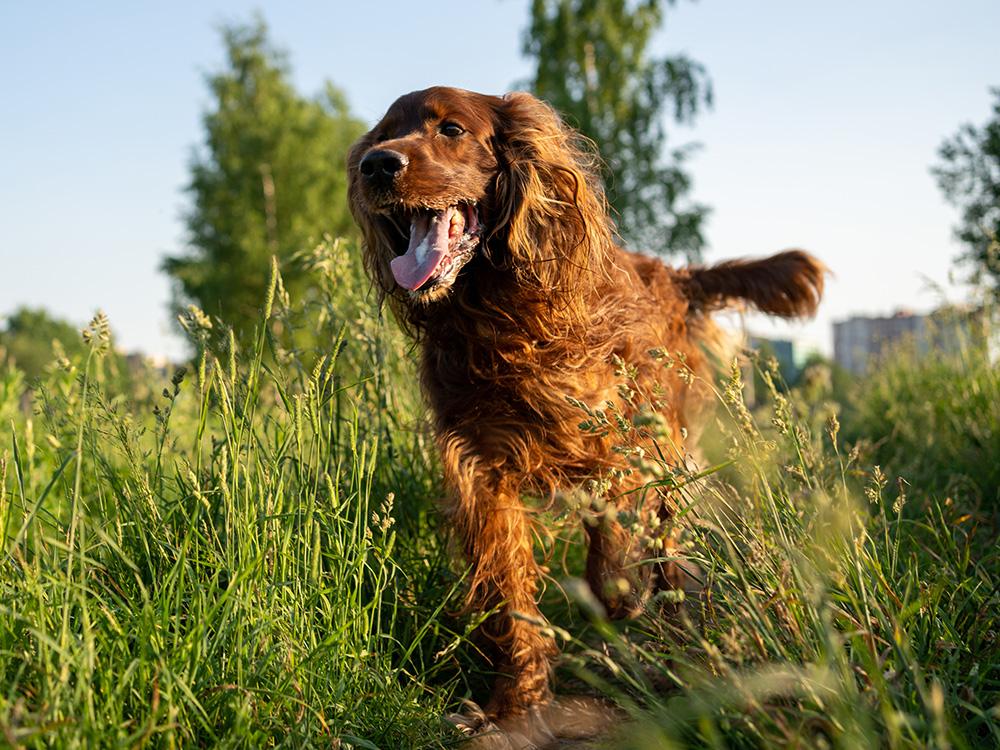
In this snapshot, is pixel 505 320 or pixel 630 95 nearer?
pixel 505 320

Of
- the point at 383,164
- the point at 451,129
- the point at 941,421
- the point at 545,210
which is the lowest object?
the point at 941,421

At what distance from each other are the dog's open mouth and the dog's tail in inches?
62.8

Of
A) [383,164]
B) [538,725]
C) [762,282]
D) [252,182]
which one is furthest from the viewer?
[252,182]

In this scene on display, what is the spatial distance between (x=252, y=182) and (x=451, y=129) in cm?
2139

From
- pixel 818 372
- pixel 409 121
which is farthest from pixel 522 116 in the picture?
pixel 818 372

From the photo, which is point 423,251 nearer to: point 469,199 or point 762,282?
point 469,199

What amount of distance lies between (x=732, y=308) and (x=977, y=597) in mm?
2344

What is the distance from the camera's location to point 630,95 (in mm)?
17672

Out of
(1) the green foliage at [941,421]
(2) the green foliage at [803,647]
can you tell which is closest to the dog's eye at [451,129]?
(2) the green foliage at [803,647]

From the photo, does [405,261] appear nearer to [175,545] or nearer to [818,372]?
[175,545]

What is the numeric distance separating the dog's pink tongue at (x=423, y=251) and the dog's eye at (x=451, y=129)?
291mm

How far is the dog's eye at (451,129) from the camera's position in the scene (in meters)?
2.83

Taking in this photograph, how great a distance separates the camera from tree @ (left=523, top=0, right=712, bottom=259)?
17359mm

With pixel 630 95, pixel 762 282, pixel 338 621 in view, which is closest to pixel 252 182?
pixel 630 95
